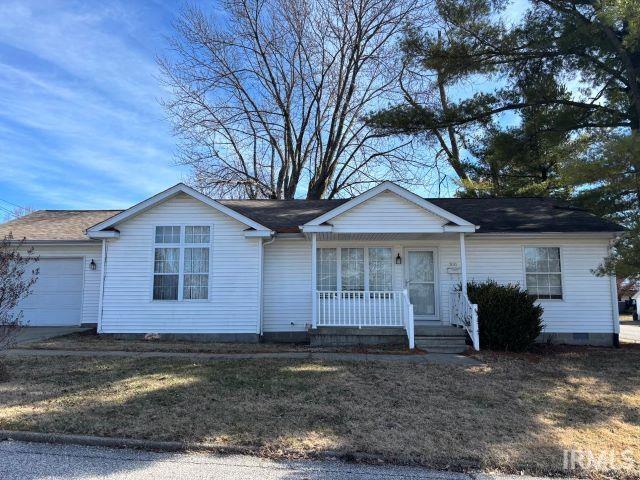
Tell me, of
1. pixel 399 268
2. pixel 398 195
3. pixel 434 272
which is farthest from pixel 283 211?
pixel 434 272

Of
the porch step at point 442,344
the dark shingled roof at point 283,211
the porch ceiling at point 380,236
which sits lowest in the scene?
the porch step at point 442,344

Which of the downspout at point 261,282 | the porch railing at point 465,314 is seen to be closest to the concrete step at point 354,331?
the porch railing at point 465,314

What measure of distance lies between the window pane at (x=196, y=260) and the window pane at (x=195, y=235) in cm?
24

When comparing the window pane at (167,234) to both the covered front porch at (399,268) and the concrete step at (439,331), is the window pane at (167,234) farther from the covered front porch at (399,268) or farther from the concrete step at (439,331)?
the concrete step at (439,331)

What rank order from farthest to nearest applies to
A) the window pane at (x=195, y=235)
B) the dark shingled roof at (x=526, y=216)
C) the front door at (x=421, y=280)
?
the front door at (x=421, y=280) → the dark shingled roof at (x=526, y=216) → the window pane at (x=195, y=235)

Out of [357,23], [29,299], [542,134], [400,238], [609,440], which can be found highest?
[357,23]

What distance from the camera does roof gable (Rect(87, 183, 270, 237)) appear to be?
41.0 feet

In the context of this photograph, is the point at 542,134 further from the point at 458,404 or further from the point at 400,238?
the point at 458,404

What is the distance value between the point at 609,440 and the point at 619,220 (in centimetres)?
793

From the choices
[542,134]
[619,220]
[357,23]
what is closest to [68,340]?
[619,220]

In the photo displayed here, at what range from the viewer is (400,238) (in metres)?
13.2

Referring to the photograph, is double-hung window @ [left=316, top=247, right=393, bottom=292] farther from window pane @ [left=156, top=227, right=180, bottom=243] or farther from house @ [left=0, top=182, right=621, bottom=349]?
window pane @ [left=156, top=227, right=180, bottom=243]

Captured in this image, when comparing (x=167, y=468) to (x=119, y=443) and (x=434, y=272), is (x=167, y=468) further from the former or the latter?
(x=434, y=272)

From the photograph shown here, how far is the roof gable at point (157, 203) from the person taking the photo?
1250 cm
